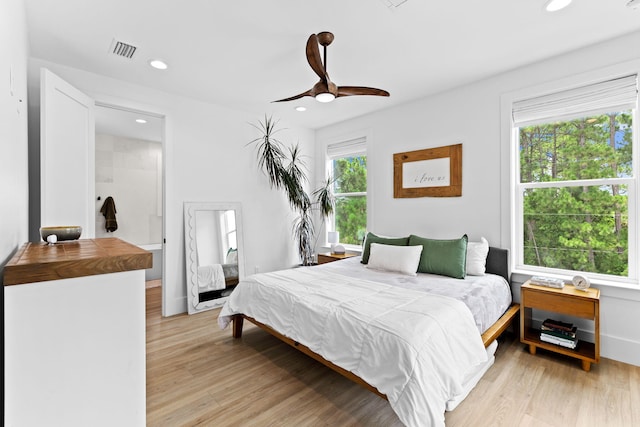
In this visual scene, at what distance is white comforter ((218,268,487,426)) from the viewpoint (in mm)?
1562

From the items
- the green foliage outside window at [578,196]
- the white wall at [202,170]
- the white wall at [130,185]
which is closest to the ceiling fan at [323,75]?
the green foliage outside window at [578,196]

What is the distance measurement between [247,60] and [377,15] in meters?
1.29

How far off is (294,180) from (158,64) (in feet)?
7.32

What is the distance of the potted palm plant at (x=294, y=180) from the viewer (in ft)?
14.7

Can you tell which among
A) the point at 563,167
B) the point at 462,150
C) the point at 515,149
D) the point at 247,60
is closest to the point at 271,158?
the point at 247,60

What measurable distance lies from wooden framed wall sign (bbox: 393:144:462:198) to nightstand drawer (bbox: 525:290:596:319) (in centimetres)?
130

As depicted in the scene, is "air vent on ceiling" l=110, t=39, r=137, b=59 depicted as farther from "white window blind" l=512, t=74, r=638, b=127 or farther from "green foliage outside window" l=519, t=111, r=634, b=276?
"green foliage outside window" l=519, t=111, r=634, b=276

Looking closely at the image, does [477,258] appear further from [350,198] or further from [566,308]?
[350,198]

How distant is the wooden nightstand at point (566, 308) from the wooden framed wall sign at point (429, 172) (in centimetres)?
129

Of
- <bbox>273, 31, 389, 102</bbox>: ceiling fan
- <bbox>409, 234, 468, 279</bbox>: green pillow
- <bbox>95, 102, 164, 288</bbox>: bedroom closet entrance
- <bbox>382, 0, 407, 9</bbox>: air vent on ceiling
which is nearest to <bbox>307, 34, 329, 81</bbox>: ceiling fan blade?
<bbox>273, 31, 389, 102</bbox>: ceiling fan

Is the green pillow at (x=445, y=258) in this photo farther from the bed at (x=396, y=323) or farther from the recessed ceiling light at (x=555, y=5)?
the recessed ceiling light at (x=555, y=5)

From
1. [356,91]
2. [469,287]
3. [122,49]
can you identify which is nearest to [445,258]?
[469,287]

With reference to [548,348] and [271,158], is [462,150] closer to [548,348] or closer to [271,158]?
[548,348]

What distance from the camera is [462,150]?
3.44 m
